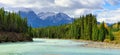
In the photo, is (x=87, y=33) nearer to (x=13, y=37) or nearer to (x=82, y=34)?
(x=82, y=34)

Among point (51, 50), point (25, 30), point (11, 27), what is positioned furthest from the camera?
point (25, 30)

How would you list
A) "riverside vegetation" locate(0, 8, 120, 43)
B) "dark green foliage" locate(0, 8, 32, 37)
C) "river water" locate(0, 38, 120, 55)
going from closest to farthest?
"river water" locate(0, 38, 120, 55) → "riverside vegetation" locate(0, 8, 120, 43) → "dark green foliage" locate(0, 8, 32, 37)

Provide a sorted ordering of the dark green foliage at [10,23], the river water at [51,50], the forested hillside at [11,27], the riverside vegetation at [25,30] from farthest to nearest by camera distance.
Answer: the dark green foliage at [10,23] < the riverside vegetation at [25,30] < the forested hillside at [11,27] < the river water at [51,50]

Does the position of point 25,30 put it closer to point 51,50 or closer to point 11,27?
point 11,27

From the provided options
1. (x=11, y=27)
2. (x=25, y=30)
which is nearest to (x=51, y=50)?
(x=11, y=27)

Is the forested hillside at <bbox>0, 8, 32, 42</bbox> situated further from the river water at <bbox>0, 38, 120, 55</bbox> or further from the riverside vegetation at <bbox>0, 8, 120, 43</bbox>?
the river water at <bbox>0, 38, 120, 55</bbox>

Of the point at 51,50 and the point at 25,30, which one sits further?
the point at 25,30

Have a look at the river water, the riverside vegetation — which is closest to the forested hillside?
the riverside vegetation

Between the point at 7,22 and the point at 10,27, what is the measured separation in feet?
11.0

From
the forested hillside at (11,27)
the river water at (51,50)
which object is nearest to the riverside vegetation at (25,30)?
the forested hillside at (11,27)

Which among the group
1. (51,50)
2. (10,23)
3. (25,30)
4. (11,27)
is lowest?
(51,50)

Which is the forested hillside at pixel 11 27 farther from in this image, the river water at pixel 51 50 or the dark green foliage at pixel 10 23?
the river water at pixel 51 50

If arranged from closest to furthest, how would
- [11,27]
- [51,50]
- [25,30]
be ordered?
[51,50], [11,27], [25,30]

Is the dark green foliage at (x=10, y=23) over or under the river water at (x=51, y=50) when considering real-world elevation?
over
